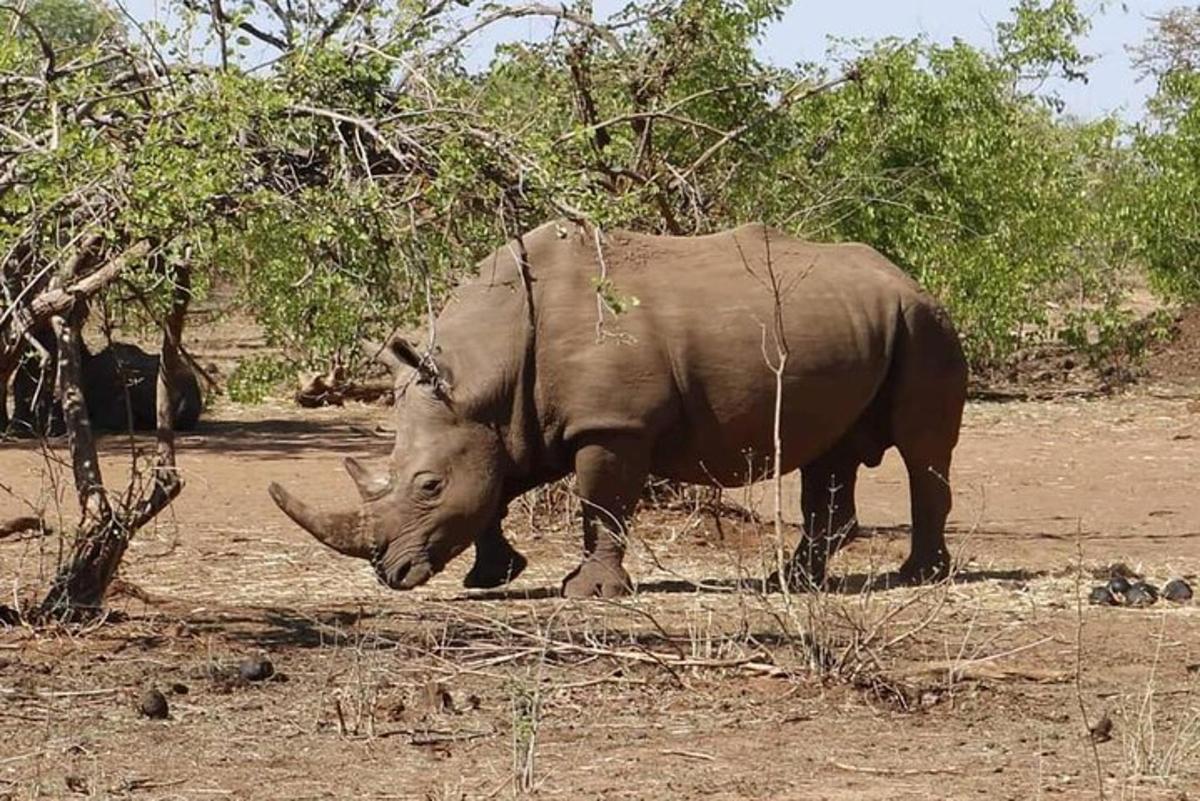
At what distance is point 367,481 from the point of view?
36.8 feet

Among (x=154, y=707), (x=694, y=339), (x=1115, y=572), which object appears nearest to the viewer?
(x=154, y=707)

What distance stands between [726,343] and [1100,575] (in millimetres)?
2292

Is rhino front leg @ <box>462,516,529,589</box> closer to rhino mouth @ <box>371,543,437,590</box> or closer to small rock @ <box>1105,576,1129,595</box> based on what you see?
rhino mouth @ <box>371,543,437,590</box>

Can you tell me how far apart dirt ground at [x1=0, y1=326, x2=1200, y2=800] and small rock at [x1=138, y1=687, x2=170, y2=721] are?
0.18ft

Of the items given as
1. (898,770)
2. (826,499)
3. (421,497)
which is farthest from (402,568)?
(898,770)

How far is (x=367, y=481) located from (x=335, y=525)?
0.83 ft

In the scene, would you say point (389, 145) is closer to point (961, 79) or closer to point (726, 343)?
point (726, 343)

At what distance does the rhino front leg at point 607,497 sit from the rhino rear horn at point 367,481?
2.85 feet

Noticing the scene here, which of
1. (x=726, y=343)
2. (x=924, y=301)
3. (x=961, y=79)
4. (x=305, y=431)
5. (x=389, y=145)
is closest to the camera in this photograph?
(x=389, y=145)

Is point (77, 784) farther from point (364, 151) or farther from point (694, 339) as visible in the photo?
point (694, 339)

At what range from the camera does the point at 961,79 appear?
2152cm

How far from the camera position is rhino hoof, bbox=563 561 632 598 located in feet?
36.1

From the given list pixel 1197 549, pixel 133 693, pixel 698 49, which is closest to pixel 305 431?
pixel 698 49

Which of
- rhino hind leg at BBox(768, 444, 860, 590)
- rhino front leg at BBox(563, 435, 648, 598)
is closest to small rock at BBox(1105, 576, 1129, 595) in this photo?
rhino hind leg at BBox(768, 444, 860, 590)
